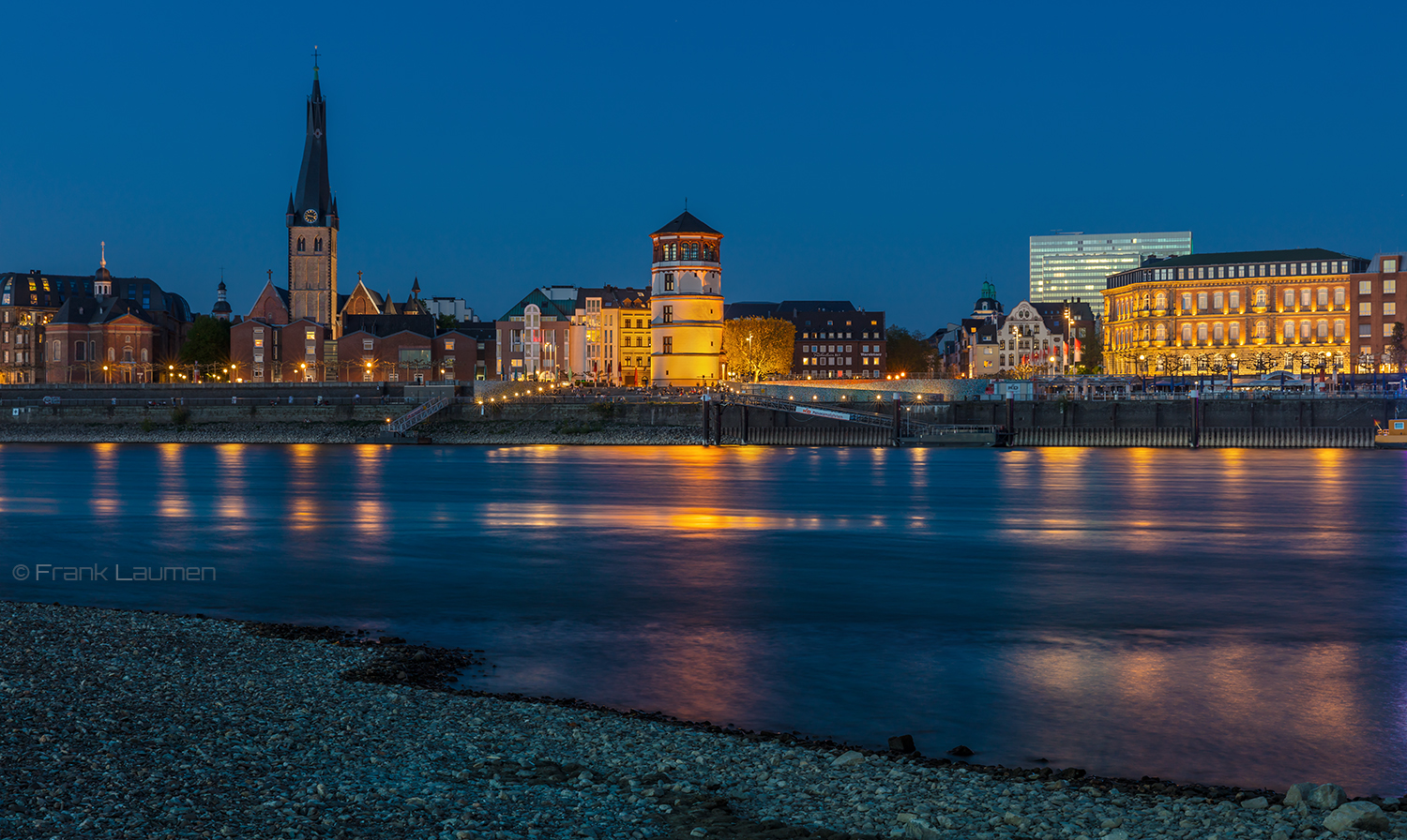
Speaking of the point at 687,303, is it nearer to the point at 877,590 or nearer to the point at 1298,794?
the point at 877,590

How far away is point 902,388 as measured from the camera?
3647 inches

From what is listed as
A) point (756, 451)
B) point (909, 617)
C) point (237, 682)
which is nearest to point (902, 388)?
point (756, 451)

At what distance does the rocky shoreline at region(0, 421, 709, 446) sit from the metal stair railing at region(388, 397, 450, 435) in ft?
A: 2.10

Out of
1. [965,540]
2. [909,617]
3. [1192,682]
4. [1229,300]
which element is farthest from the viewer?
[1229,300]

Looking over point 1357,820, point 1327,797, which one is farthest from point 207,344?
point 1357,820

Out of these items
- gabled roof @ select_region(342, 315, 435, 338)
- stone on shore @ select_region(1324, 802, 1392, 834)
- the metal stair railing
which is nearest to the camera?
stone on shore @ select_region(1324, 802, 1392, 834)

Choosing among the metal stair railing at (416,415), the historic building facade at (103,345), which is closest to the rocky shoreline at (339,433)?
the metal stair railing at (416,415)

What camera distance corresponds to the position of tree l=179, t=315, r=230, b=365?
468ft

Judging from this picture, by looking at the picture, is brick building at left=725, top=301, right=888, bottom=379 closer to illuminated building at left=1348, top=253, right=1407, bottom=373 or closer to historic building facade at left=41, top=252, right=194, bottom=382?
illuminated building at left=1348, top=253, right=1407, bottom=373

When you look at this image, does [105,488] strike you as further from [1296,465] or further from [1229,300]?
[1229,300]

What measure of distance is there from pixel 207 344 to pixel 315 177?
82.9 ft

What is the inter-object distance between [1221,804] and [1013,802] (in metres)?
1.89

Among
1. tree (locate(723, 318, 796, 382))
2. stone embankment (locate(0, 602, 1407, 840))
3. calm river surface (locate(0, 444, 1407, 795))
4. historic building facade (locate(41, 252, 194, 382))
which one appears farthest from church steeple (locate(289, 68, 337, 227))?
stone embankment (locate(0, 602, 1407, 840))

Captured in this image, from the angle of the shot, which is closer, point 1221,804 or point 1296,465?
point 1221,804
